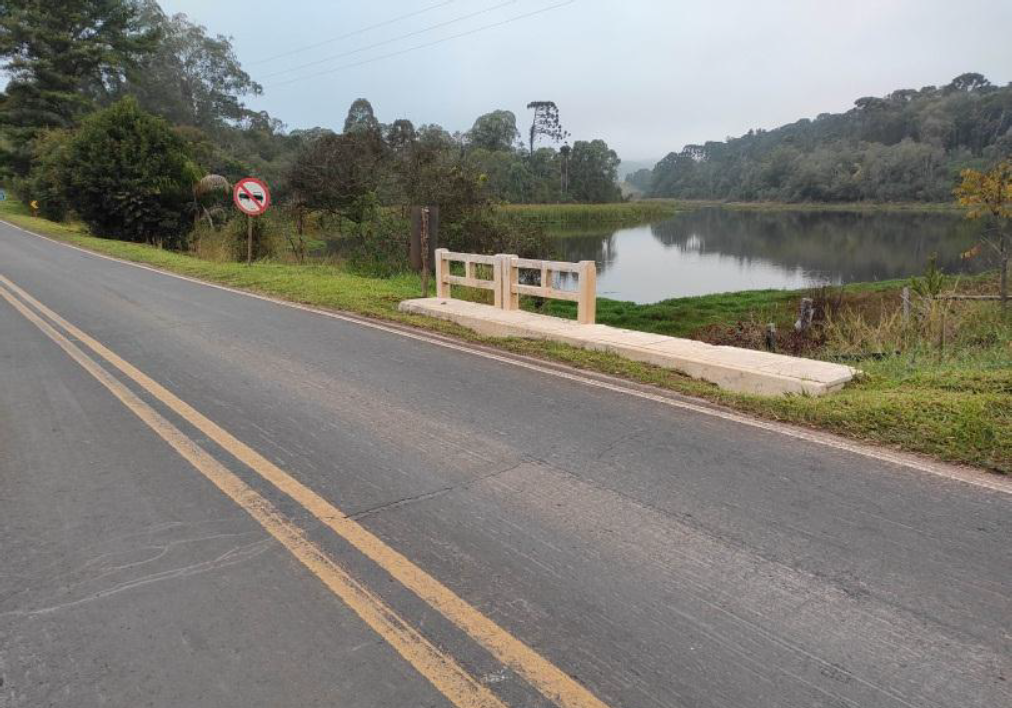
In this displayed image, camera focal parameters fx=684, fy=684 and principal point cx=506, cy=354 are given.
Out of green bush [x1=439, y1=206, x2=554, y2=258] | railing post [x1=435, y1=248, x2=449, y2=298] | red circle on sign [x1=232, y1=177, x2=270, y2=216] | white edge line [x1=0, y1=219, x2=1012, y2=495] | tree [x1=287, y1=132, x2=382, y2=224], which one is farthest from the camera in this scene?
tree [x1=287, y1=132, x2=382, y2=224]

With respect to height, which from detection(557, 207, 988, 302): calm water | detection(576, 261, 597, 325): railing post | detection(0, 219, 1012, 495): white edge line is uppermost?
detection(576, 261, 597, 325): railing post

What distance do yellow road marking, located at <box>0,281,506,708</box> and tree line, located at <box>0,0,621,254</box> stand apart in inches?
636

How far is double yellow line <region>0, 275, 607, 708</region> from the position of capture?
7.93 ft

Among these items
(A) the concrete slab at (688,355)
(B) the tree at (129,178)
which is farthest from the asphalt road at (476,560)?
(B) the tree at (129,178)

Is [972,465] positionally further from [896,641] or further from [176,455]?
[176,455]

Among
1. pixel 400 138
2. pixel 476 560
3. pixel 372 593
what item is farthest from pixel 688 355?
pixel 400 138

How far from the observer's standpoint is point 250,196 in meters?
16.5

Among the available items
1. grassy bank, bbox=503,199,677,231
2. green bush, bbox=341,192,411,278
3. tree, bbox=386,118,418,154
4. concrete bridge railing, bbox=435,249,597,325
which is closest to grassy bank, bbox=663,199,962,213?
grassy bank, bbox=503,199,677,231

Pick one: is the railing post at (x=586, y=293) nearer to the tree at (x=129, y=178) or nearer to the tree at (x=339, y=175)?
the tree at (x=339, y=175)

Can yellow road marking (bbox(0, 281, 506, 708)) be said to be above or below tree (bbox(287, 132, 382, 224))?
below

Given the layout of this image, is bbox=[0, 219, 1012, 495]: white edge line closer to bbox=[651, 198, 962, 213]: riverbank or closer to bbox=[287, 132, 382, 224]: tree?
bbox=[287, 132, 382, 224]: tree

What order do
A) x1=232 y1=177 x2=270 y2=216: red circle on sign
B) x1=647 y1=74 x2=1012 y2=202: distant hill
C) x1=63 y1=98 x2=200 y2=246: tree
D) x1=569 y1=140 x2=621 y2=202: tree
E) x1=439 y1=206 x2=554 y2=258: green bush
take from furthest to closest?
x1=569 y1=140 x2=621 y2=202: tree, x1=647 y1=74 x2=1012 y2=202: distant hill, x1=63 y1=98 x2=200 y2=246: tree, x1=439 y1=206 x2=554 y2=258: green bush, x1=232 y1=177 x2=270 y2=216: red circle on sign

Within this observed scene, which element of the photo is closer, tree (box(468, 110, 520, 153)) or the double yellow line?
the double yellow line

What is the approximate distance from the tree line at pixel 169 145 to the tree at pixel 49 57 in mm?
96
